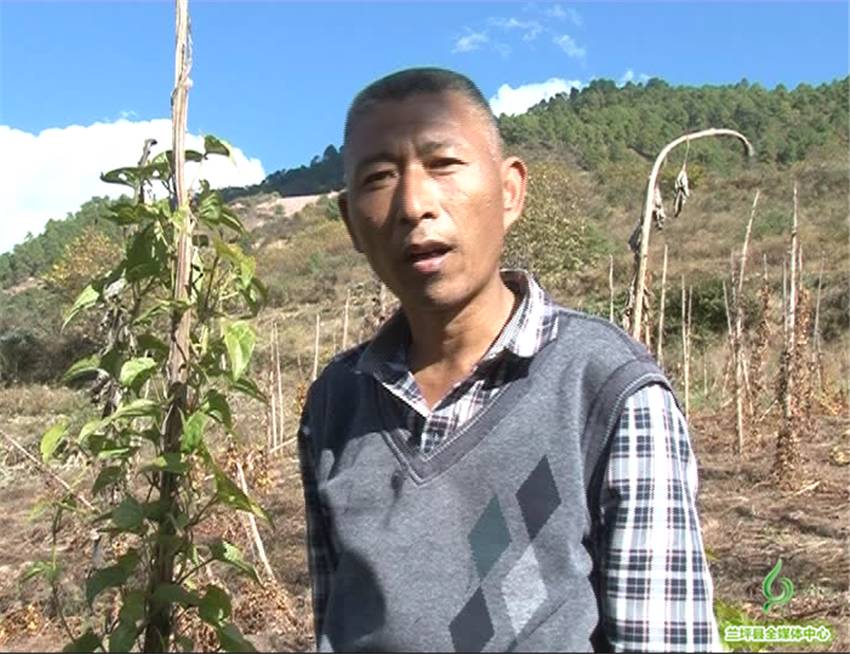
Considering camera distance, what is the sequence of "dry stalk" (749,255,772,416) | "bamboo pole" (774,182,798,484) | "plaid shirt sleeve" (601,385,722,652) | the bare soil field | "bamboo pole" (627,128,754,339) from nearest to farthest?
"plaid shirt sleeve" (601,385,722,652) < "bamboo pole" (627,128,754,339) < the bare soil field < "bamboo pole" (774,182,798,484) < "dry stalk" (749,255,772,416)

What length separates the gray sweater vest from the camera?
3.65 ft

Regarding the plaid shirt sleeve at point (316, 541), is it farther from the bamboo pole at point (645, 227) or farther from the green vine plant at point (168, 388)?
the bamboo pole at point (645, 227)

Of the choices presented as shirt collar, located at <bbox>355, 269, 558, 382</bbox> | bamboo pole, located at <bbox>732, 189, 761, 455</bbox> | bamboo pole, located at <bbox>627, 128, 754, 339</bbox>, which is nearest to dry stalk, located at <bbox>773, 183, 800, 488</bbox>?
bamboo pole, located at <bbox>732, 189, 761, 455</bbox>

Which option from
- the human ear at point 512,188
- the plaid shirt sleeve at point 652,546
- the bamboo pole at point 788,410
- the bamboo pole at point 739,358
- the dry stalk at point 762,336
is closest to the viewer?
the plaid shirt sleeve at point 652,546

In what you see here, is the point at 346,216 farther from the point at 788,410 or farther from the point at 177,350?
the point at 788,410

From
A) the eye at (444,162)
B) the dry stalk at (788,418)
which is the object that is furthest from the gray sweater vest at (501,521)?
the dry stalk at (788,418)

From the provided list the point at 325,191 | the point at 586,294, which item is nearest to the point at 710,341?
the point at 586,294

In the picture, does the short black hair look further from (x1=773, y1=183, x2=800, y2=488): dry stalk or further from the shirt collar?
(x1=773, y1=183, x2=800, y2=488): dry stalk

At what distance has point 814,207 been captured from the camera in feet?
93.9

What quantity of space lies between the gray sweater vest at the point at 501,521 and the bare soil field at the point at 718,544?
1.21 meters

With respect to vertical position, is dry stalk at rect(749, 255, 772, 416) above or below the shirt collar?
below

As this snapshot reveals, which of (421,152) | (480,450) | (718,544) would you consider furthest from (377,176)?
(718,544)

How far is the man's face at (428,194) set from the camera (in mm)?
1215

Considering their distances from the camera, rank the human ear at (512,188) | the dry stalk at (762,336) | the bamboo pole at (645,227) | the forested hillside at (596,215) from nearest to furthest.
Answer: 1. the human ear at (512,188)
2. the bamboo pole at (645,227)
3. the dry stalk at (762,336)
4. the forested hillside at (596,215)
